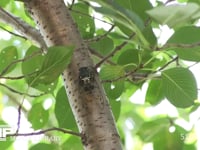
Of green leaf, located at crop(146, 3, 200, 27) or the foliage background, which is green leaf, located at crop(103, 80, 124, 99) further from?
green leaf, located at crop(146, 3, 200, 27)

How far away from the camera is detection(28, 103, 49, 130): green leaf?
2.71 feet

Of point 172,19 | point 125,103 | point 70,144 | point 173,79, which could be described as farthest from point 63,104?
point 125,103

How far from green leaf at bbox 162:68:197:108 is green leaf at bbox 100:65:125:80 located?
71 mm

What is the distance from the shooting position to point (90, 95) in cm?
55

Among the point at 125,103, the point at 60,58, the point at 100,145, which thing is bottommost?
the point at 100,145

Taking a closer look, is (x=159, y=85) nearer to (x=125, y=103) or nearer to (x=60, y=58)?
(x=60, y=58)

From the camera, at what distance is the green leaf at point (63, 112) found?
28.9 inches

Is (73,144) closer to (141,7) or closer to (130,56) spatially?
(130,56)

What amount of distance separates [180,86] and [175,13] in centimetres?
28

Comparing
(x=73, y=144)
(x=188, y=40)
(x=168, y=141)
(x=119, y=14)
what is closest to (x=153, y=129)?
(x=168, y=141)

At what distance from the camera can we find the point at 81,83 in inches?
21.7

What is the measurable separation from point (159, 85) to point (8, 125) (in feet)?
0.95

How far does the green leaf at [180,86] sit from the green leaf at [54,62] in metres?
0.19

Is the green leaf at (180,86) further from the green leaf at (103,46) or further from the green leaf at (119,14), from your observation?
the green leaf at (119,14)
